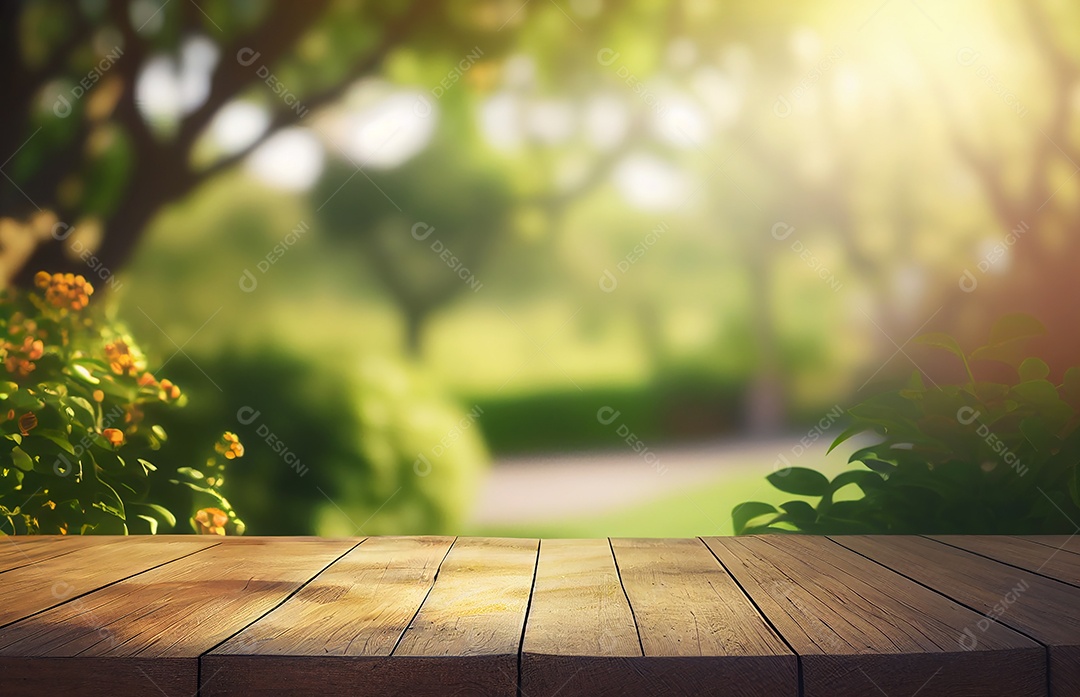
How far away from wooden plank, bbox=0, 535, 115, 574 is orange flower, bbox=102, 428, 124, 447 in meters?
0.51

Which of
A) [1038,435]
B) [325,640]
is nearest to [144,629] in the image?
[325,640]

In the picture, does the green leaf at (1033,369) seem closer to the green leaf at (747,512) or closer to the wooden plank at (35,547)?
the green leaf at (747,512)

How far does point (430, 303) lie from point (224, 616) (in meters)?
1.46

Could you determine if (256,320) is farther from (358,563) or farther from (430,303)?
(358,563)

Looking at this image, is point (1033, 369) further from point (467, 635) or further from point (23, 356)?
point (23, 356)

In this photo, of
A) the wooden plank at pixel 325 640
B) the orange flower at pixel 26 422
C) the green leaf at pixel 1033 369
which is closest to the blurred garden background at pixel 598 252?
the green leaf at pixel 1033 369

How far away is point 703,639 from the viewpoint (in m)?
1.16

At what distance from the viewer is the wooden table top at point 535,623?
107cm

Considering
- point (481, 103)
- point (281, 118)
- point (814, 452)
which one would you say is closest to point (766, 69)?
point (481, 103)

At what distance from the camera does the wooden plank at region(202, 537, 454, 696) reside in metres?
1.07

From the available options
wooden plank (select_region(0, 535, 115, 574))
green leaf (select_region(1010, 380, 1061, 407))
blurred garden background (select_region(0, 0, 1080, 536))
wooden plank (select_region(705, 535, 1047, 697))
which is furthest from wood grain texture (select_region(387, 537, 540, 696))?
green leaf (select_region(1010, 380, 1061, 407))

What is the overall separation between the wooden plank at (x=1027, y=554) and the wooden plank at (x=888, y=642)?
1.12ft

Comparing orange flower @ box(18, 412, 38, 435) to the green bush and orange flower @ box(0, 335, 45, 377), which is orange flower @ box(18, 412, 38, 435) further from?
the green bush

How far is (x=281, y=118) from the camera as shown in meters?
2.65
